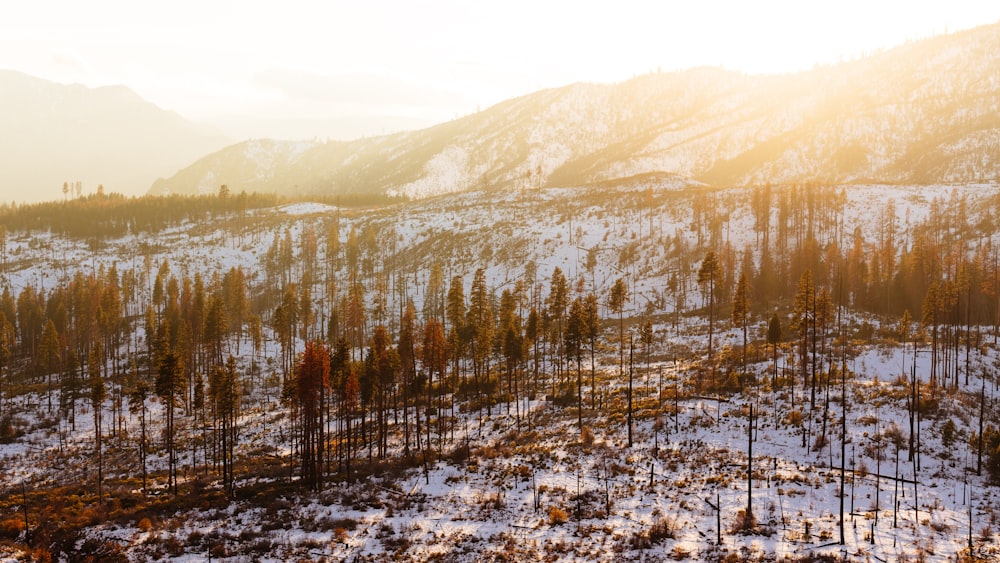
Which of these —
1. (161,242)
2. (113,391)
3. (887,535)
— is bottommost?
(113,391)

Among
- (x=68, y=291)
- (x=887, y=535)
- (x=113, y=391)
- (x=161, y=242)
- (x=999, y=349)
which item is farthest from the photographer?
(x=161, y=242)

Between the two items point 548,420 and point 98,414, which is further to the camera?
point 98,414

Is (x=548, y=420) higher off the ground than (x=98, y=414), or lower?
higher

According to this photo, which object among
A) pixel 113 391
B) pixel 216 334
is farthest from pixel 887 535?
pixel 113 391

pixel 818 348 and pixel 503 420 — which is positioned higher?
pixel 818 348

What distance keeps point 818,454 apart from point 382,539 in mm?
36474

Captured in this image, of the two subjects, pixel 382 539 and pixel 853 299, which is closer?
pixel 382 539

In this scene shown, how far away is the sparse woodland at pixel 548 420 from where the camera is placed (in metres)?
36.4

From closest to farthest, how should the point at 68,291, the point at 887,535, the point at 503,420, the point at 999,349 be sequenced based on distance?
the point at 887,535
the point at 503,420
the point at 999,349
the point at 68,291

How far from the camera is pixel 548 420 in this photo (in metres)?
62.2

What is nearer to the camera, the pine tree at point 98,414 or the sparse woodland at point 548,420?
the sparse woodland at point 548,420

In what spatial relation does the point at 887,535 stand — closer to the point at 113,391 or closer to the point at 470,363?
the point at 470,363

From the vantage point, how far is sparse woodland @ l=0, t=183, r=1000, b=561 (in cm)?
3644

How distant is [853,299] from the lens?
10994 centimetres
